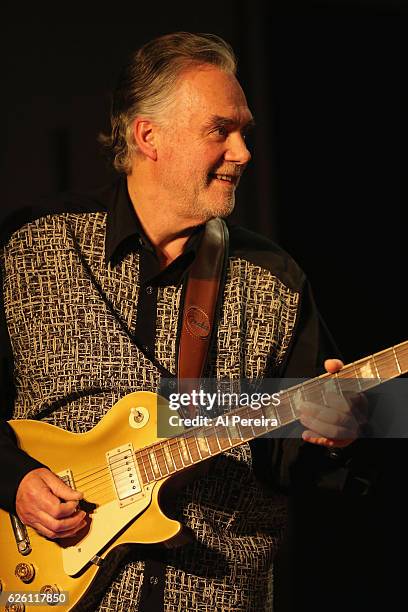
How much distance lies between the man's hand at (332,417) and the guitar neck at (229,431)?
0.06 ft

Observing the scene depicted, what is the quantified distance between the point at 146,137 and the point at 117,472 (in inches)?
34.3

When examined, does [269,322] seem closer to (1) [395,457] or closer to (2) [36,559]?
(2) [36,559]

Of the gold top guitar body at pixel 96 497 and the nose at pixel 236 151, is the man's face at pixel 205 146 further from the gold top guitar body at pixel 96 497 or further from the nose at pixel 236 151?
the gold top guitar body at pixel 96 497

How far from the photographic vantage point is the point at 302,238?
2.97m

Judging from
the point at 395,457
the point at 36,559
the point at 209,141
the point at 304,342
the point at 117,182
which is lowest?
the point at 395,457

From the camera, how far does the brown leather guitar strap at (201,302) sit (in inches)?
82.5

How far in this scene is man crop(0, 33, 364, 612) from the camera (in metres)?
1.99

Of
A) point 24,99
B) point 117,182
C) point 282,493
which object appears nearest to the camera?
point 282,493

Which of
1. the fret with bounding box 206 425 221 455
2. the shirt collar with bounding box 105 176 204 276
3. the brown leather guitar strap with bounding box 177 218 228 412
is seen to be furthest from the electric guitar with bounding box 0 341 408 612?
the shirt collar with bounding box 105 176 204 276

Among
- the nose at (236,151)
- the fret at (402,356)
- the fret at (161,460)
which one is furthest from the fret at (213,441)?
the nose at (236,151)

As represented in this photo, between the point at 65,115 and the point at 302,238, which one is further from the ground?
the point at 65,115

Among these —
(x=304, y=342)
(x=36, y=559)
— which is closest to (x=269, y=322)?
(x=304, y=342)

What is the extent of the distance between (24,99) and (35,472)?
1262 mm

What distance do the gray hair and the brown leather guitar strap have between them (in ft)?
1.06
